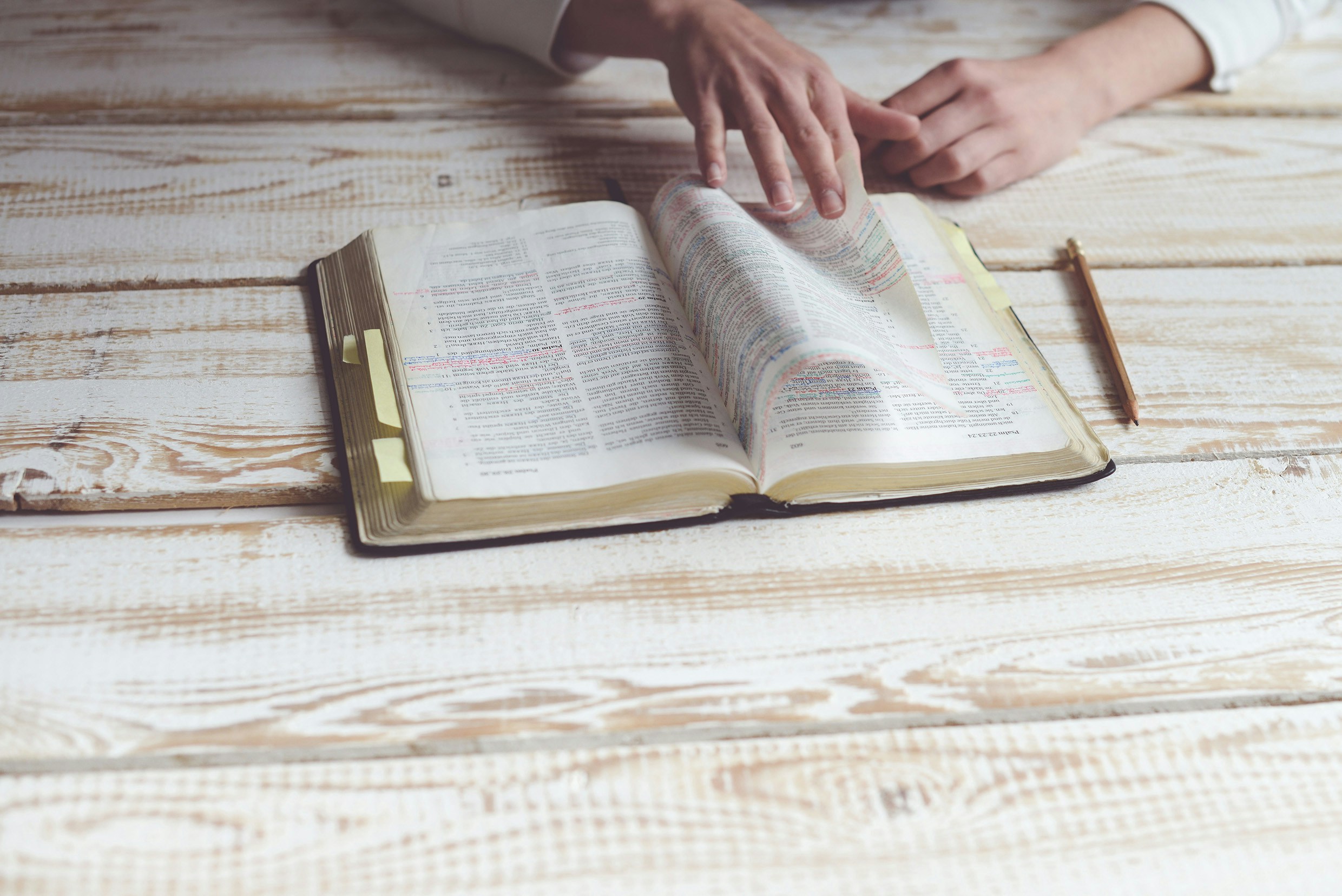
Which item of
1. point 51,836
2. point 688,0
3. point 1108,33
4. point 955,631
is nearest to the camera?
point 51,836

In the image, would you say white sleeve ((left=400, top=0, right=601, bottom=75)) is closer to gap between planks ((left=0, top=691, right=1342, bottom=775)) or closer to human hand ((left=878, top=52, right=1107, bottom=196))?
human hand ((left=878, top=52, right=1107, bottom=196))

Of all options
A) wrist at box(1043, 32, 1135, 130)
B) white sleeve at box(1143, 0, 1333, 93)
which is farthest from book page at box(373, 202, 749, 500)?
white sleeve at box(1143, 0, 1333, 93)

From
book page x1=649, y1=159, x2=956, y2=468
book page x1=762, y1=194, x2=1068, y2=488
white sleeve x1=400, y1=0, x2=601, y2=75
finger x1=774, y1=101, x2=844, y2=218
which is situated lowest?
book page x1=762, y1=194, x2=1068, y2=488

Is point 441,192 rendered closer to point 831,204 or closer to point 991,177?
point 831,204

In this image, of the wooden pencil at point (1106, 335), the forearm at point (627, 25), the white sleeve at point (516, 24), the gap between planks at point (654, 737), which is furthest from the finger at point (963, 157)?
the gap between planks at point (654, 737)

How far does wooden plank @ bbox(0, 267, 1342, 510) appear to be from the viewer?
58 centimetres

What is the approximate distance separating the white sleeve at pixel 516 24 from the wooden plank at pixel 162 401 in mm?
353

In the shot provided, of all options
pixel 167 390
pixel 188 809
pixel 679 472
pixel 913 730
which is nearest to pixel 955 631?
pixel 913 730

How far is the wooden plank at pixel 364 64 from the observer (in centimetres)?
84

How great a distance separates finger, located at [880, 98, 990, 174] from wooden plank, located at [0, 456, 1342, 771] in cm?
35

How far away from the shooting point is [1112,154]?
889mm

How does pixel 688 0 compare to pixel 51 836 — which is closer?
pixel 51 836

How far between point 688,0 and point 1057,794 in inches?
26.1

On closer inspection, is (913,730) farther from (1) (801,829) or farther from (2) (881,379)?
(2) (881,379)
